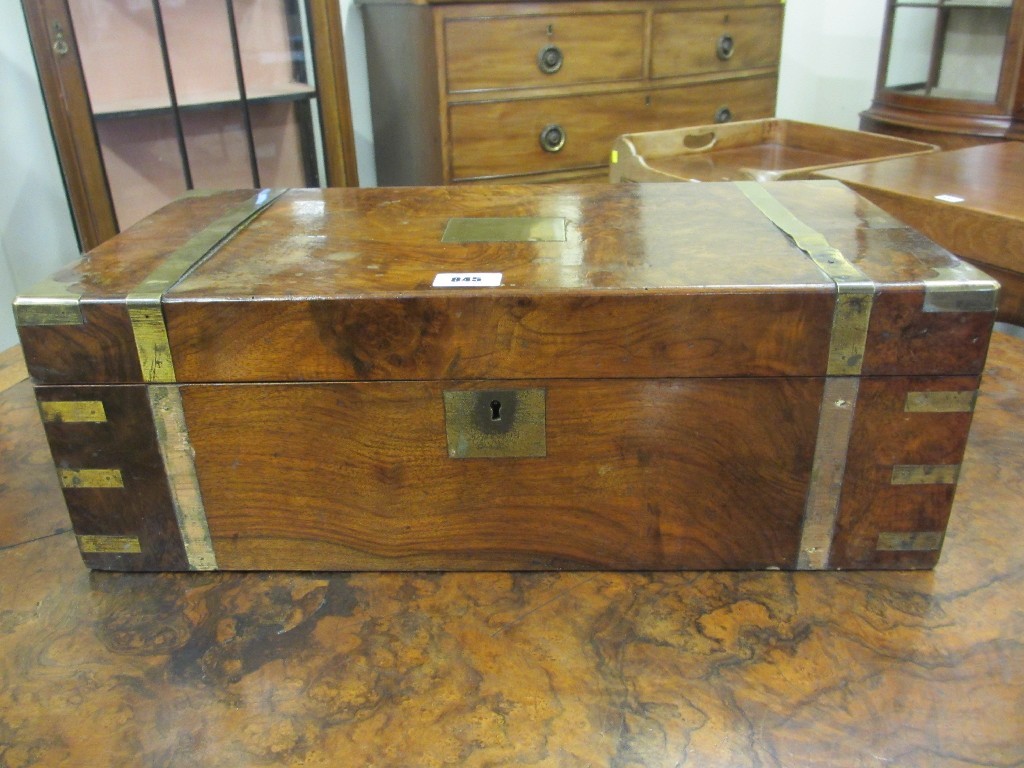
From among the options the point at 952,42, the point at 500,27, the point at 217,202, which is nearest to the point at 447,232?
the point at 217,202

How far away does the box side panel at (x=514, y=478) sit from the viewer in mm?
753

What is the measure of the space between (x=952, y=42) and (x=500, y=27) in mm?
1509

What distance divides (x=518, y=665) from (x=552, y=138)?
4.90 feet

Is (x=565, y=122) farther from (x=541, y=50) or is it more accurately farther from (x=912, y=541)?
(x=912, y=541)

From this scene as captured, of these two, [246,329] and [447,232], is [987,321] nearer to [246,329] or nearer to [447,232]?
[447,232]

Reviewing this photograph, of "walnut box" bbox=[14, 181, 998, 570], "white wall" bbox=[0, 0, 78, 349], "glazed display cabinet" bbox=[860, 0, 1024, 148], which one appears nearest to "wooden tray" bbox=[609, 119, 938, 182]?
"glazed display cabinet" bbox=[860, 0, 1024, 148]

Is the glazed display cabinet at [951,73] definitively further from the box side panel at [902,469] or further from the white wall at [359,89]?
the box side panel at [902,469]

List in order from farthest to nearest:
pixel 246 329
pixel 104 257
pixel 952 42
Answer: pixel 952 42
pixel 104 257
pixel 246 329

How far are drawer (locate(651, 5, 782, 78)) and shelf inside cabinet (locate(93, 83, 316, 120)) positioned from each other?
2.76ft

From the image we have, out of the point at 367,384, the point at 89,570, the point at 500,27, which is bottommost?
the point at 89,570

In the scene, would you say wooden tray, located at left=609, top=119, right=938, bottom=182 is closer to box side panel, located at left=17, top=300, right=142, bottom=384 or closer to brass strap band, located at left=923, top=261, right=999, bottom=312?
brass strap band, located at left=923, top=261, right=999, bottom=312

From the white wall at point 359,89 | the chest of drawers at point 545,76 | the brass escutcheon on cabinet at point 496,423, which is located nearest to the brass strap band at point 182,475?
the brass escutcheon on cabinet at point 496,423

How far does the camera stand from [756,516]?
78 centimetres

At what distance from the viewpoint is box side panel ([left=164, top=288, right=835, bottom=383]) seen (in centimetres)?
72
